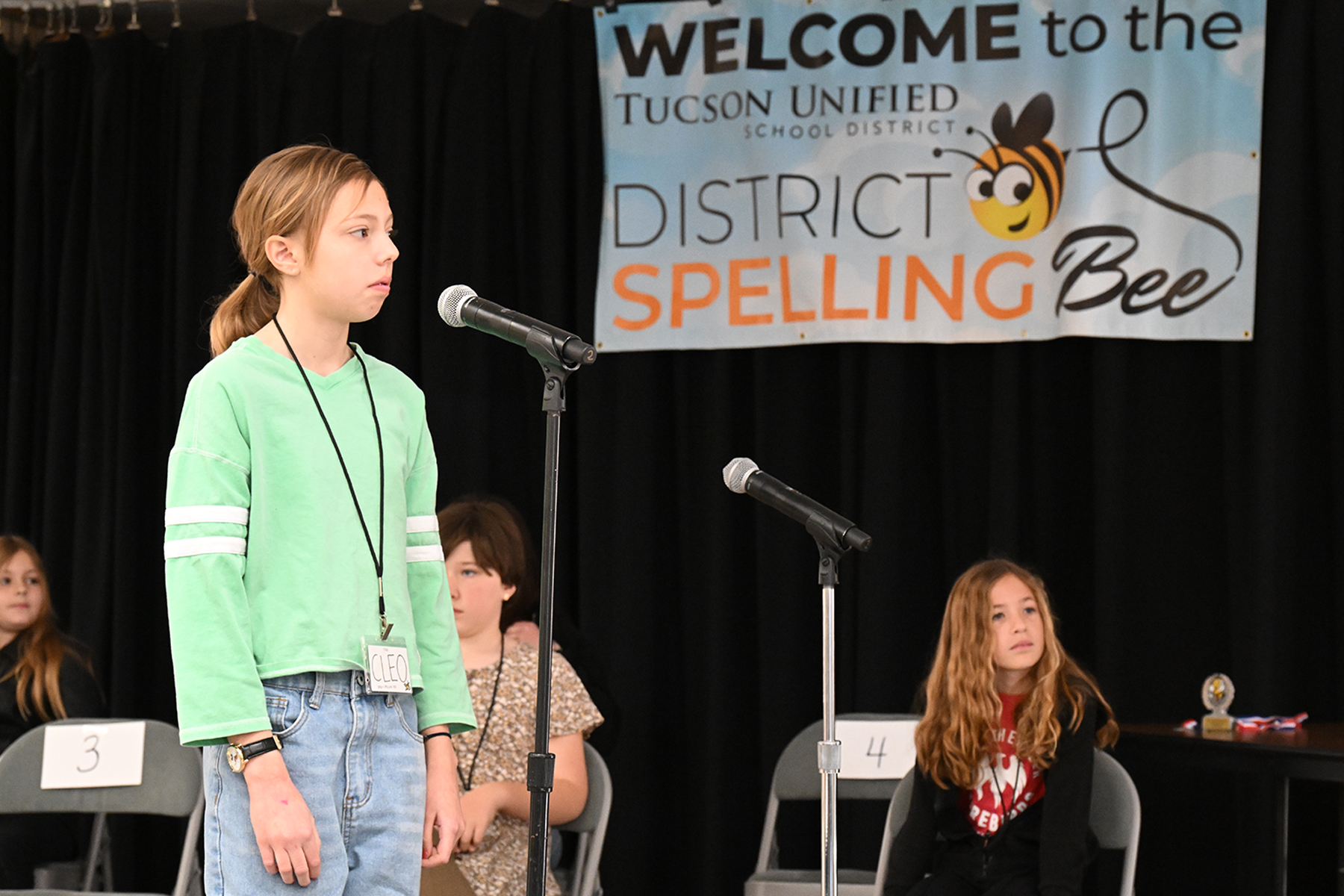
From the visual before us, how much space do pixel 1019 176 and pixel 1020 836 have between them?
1.69 meters

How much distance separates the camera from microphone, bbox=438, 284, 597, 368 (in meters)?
1.59

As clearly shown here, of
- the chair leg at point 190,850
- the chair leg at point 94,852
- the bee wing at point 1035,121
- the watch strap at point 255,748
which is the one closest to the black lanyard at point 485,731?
the chair leg at point 190,850

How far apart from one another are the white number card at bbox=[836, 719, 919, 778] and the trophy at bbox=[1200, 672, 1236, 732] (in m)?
0.63

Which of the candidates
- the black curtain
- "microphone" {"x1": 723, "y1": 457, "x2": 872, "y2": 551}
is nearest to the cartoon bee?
the black curtain

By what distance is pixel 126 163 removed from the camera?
415 cm

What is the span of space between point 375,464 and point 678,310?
7.45 feet

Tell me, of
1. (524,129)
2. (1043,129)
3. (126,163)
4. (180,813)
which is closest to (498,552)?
(180,813)

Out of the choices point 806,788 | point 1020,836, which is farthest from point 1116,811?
point 806,788

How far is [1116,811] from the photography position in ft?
8.89

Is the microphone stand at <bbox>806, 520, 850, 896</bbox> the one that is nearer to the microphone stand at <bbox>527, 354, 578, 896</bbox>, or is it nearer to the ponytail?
the microphone stand at <bbox>527, 354, 578, 896</bbox>

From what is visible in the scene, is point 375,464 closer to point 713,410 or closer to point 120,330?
point 713,410

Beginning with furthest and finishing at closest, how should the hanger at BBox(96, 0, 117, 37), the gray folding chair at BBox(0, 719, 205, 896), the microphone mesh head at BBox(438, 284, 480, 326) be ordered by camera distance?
the hanger at BBox(96, 0, 117, 37)
the gray folding chair at BBox(0, 719, 205, 896)
the microphone mesh head at BBox(438, 284, 480, 326)

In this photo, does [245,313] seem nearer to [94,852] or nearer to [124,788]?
[124,788]

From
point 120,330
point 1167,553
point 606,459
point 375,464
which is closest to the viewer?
point 375,464
